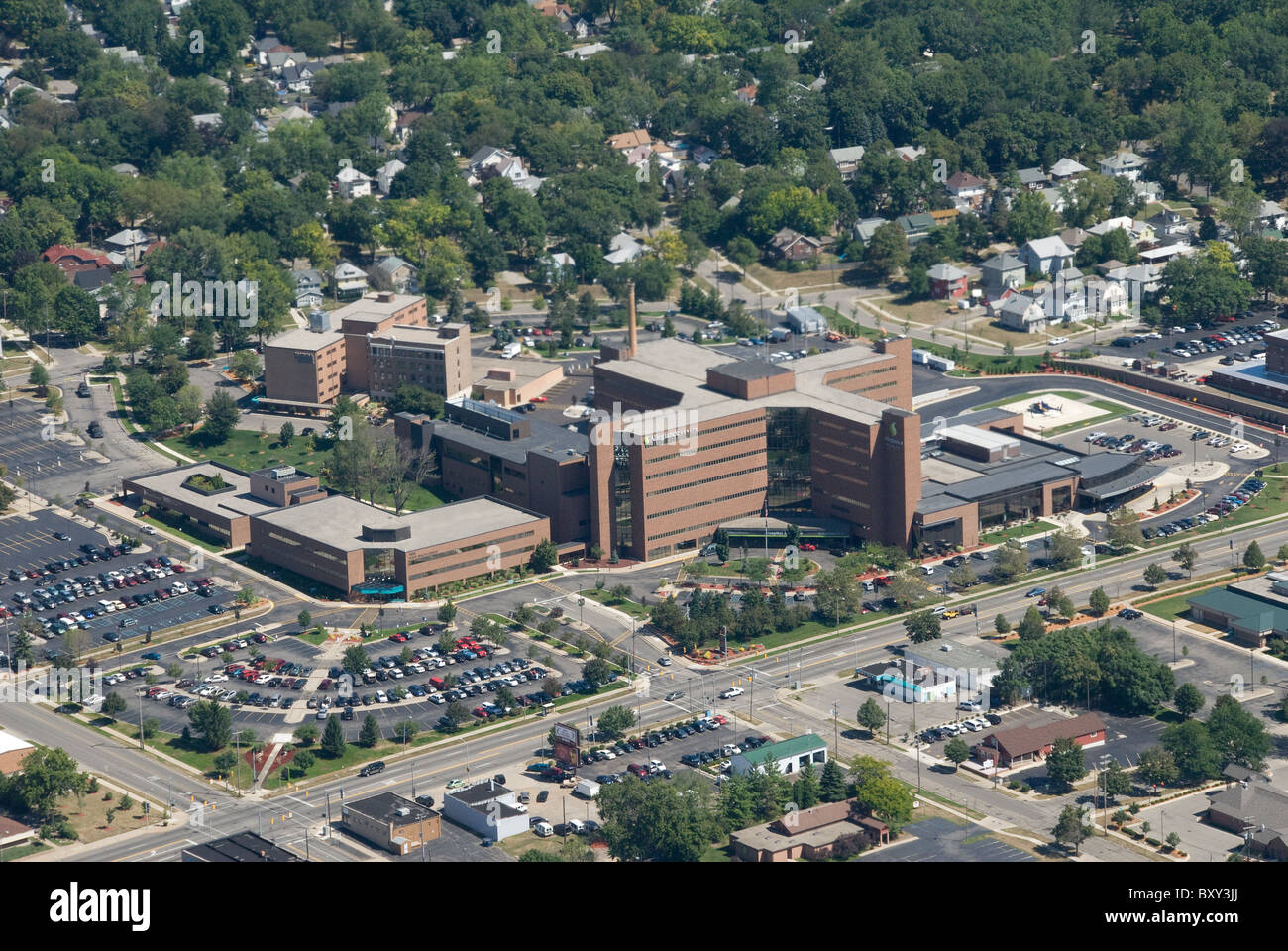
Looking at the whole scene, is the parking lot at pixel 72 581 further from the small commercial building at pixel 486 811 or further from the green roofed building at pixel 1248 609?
the green roofed building at pixel 1248 609

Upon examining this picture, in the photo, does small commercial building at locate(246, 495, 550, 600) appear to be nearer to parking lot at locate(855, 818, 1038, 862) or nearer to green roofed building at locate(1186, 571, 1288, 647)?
green roofed building at locate(1186, 571, 1288, 647)

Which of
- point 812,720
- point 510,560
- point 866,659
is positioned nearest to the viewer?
point 812,720

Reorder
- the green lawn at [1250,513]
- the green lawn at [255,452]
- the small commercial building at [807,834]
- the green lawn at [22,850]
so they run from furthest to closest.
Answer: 1. the green lawn at [255,452]
2. the green lawn at [1250,513]
3. the green lawn at [22,850]
4. the small commercial building at [807,834]

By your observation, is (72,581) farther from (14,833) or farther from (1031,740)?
(1031,740)

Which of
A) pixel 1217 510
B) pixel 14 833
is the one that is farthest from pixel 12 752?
pixel 1217 510

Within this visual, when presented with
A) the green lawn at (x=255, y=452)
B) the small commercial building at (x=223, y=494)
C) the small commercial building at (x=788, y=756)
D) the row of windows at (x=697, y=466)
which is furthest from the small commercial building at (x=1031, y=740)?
the green lawn at (x=255, y=452)
